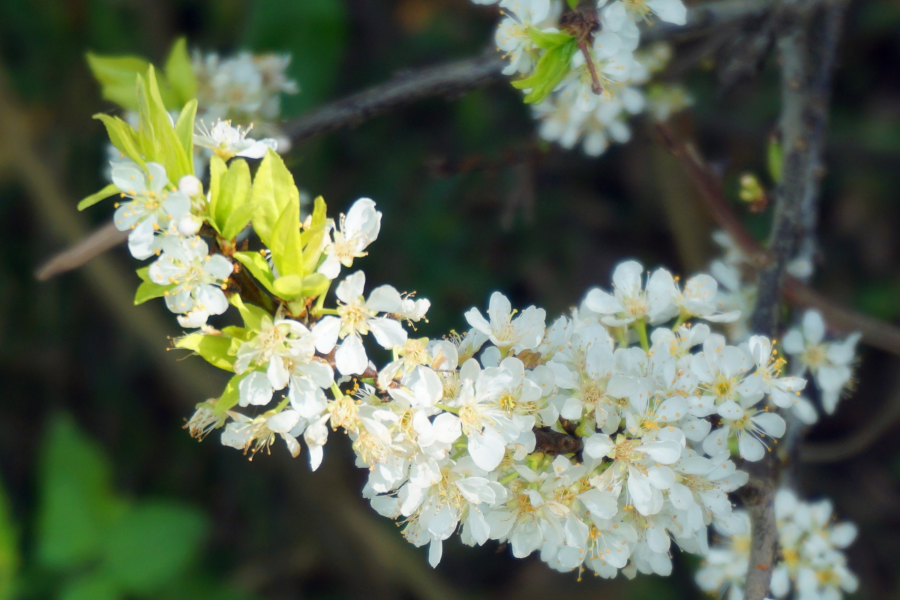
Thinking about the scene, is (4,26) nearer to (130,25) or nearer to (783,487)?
(130,25)

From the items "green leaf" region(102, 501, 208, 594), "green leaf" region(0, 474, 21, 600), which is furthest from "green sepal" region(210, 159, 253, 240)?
"green leaf" region(0, 474, 21, 600)

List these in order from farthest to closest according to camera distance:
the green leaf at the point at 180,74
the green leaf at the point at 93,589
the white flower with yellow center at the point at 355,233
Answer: the green leaf at the point at 93,589, the green leaf at the point at 180,74, the white flower with yellow center at the point at 355,233

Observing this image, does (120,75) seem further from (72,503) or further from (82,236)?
(72,503)

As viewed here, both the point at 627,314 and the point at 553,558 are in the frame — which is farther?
the point at 627,314

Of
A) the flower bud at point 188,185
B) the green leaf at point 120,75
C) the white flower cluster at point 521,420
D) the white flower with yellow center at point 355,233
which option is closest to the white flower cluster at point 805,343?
the white flower cluster at point 521,420

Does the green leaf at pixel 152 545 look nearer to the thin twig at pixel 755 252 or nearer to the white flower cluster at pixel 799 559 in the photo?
the white flower cluster at pixel 799 559

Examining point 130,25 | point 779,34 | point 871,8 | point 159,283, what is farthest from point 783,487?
point 130,25

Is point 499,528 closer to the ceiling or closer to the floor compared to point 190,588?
closer to the ceiling

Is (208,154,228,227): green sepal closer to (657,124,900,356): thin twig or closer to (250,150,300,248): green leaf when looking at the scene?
(250,150,300,248): green leaf
